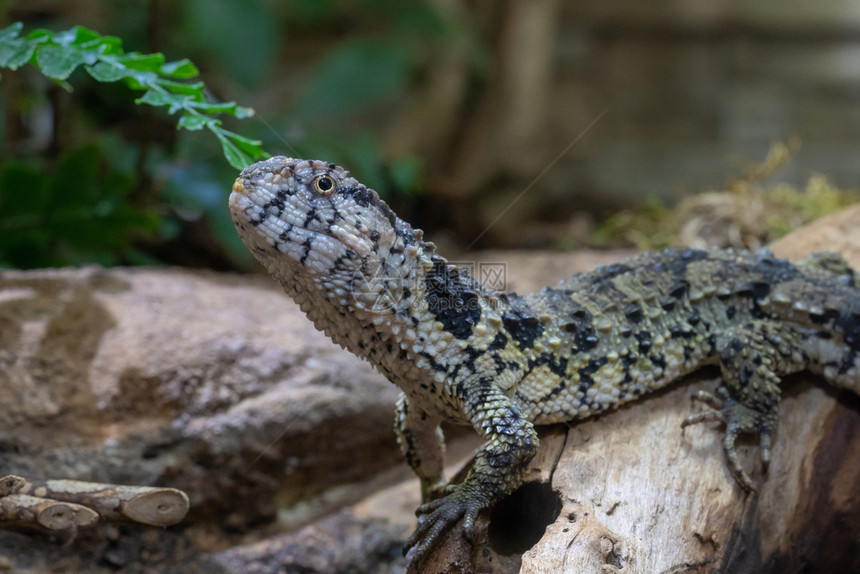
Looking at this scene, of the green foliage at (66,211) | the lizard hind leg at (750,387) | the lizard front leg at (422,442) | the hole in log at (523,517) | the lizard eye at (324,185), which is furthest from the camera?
the green foliage at (66,211)

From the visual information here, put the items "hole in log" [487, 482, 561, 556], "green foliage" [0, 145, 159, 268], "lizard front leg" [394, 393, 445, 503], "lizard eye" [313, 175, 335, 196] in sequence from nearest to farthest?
"lizard eye" [313, 175, 335, 196], "hole in log" [487, 482, 561, 556], "lizard front leg" [394, 393, 445, 503], "green foliage" [0, 145, 159, 268]

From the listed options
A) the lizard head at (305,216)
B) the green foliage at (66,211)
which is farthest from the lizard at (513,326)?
the green foliage at (66,211)

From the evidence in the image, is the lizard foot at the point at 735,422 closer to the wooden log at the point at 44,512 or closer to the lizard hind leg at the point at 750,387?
the lizard hind leg at the point at 750,387

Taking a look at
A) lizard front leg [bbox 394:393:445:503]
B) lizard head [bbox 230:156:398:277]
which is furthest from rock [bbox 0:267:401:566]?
lizard head [bbox 230:156:398:277]

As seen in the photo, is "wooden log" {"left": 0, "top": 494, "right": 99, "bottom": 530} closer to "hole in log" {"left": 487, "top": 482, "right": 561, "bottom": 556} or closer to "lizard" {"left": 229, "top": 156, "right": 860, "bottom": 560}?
"lizard" {"left": 229, "top": 156, "right": 860, "bottom": 560}

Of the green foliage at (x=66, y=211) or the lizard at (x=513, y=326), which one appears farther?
the green foliage at (x=66, y=211)
